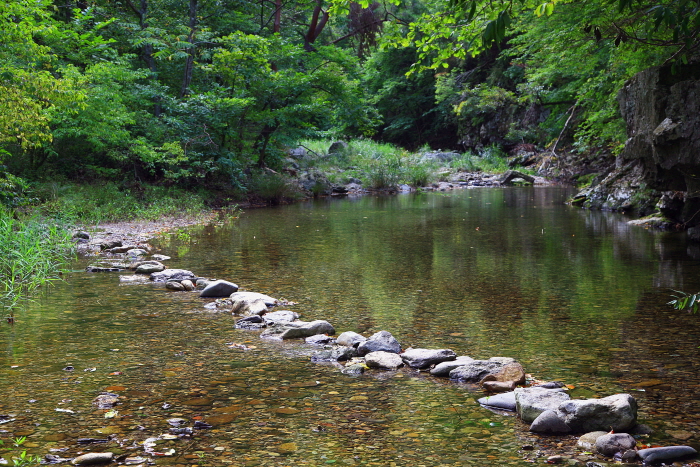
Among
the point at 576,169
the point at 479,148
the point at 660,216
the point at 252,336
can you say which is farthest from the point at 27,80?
the point at 479,148

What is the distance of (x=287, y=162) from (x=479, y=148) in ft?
58.4

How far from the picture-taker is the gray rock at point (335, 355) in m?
4.66

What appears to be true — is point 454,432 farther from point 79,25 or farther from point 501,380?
point 79,25

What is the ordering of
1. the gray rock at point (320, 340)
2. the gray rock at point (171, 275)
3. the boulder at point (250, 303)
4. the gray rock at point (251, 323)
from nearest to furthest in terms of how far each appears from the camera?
the gray rock at point (320, 340) < the gray rock at point (251, 323) < the boulder at point (250, 303) < the gray rock at point (171, 275)

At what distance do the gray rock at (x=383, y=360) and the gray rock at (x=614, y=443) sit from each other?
1.64 metres

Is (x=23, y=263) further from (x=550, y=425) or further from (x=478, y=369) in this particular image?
(x=550, y=425)

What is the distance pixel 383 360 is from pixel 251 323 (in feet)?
5.47

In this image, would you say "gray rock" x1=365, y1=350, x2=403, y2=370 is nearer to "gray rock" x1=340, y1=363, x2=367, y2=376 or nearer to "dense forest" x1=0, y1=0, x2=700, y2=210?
"gray rock" x1=340, y1=363, x2=367, y2=376

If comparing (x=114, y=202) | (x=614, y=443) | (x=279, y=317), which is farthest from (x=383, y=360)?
(x=114, y=202)

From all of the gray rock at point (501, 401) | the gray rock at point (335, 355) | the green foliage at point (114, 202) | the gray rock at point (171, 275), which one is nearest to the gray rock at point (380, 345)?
the gray rock at point (335, 355)

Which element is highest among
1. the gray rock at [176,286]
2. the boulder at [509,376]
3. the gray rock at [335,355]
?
the gray rock at [176,286]

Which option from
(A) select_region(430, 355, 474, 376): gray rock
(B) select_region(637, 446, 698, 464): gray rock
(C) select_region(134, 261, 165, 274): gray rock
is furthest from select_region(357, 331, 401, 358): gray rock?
(C) select_region(134, 261, 165, 274): gray rock

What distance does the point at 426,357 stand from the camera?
14.7 feet

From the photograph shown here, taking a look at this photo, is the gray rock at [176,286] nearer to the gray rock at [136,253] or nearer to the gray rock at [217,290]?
the gray rock at [217,290]
